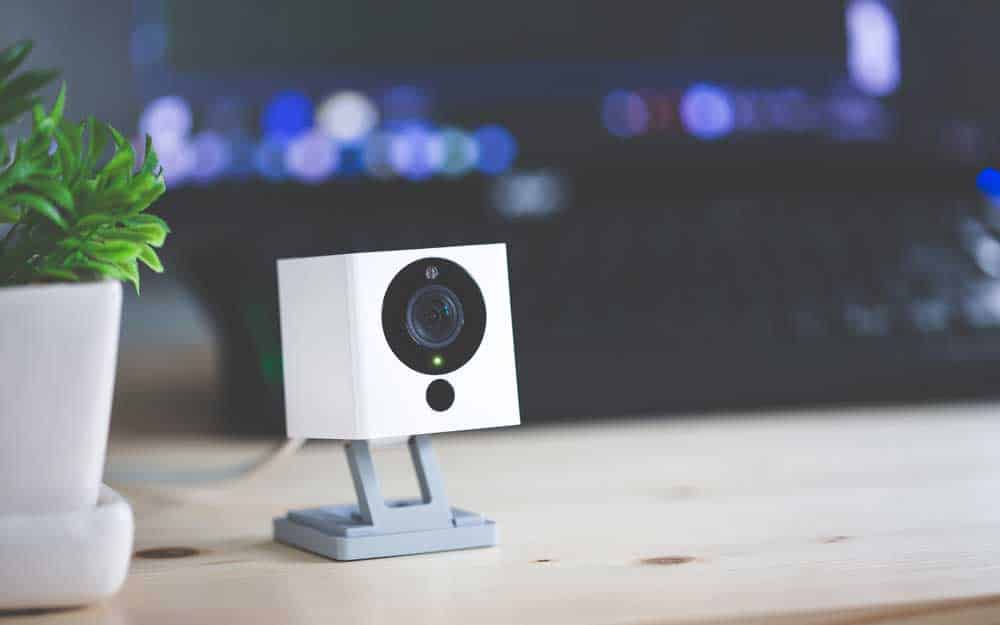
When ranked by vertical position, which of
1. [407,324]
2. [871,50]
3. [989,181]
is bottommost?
[407,324]

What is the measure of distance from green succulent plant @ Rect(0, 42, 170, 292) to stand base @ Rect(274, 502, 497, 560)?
15 centimetres

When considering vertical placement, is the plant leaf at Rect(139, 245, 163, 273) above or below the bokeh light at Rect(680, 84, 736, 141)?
below

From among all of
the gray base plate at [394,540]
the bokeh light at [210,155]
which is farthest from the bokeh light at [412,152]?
the gray base plate at [394,540]

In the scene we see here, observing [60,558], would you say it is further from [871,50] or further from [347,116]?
[871,50]

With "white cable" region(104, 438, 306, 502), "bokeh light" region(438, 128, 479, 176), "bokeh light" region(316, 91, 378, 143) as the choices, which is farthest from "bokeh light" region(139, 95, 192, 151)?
"white cable" region(104, 438, 306, 502)

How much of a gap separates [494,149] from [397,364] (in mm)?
658

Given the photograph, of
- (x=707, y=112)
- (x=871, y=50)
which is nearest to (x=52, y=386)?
(x=707, y=112)

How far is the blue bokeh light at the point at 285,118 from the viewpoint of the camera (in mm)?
1167

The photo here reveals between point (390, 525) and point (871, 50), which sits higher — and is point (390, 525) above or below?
below

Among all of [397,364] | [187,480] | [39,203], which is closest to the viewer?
[39,203]

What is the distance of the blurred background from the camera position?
3.27 feet

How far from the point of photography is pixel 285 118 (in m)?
1.17

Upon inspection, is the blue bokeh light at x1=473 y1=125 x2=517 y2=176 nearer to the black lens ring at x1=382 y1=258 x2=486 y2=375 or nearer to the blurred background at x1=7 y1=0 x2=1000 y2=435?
the blurred background at x1=7 y1=0 x2=1000 y2=435

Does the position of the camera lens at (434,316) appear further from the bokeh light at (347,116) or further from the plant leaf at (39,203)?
the bokeh light at (347,116)
